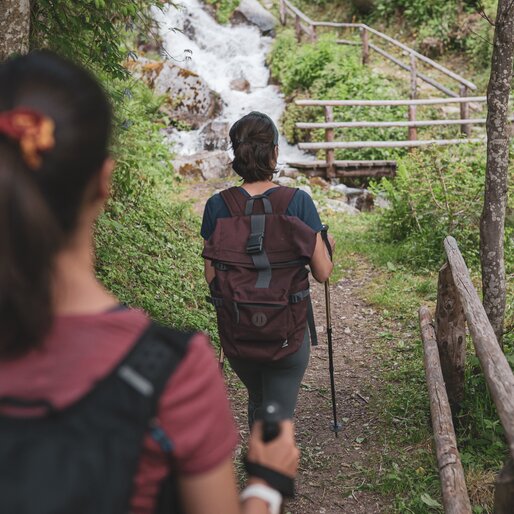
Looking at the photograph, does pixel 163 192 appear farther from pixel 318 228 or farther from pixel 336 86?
pixel 336 86

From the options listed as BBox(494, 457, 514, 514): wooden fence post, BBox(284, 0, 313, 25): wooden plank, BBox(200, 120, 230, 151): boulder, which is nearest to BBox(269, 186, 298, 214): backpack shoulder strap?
BBox(494, 457, 514, 514): wooden fence post

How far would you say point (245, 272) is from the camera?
2977 millimetres

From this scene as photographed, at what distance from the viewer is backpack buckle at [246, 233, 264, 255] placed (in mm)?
2945

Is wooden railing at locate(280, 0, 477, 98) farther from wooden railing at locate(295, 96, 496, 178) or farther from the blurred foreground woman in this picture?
the blurred foreground woman

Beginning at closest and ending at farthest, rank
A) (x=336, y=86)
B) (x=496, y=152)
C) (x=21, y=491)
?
(x=21, y=491), (x=496, y=152), (x=336, y=86)

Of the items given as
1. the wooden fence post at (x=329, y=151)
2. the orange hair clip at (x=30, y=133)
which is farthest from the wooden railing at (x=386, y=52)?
the orange hair clip at (x=30, y=133)

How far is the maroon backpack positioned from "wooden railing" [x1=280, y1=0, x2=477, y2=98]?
1376 centimetres

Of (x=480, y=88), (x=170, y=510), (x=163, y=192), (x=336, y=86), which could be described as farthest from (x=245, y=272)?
(x=480, y=88)

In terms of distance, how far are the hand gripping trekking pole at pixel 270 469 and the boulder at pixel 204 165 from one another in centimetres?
1297

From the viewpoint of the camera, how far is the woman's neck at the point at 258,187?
10.3 feet

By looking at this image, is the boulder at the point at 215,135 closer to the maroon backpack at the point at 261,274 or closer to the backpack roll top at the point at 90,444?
the maroon backpack at the point at 261,274

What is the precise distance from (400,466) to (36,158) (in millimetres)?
3770

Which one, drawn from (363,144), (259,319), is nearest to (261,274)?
(259,319)

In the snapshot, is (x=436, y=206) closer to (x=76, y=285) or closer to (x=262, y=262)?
(x=262, y=262)
